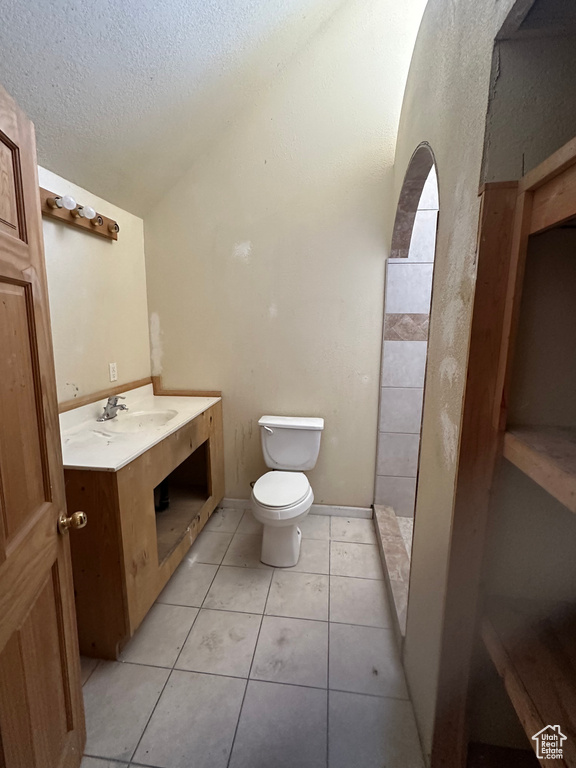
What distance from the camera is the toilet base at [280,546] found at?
6.27ft

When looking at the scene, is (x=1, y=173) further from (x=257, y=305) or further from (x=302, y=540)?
(x=302, y=540)

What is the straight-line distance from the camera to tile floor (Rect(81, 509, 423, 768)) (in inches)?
43.3

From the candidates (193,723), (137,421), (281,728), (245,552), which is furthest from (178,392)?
(281,728)

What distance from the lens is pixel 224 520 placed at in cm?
240

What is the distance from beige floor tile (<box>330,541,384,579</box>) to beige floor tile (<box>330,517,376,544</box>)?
5cm

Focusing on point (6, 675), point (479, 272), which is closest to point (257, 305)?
point (479, 272)

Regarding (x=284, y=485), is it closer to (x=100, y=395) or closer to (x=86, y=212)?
(x=100, y=395)

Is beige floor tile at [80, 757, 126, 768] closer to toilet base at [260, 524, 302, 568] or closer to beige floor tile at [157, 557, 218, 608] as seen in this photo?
beige floor tile at [157, 557, 218, 608]

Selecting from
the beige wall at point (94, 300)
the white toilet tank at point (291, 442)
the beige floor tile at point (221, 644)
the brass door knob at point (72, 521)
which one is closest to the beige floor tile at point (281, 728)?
the beige floor tile at point (221, 644)

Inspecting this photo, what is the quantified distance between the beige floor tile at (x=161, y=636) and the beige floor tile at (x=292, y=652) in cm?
35

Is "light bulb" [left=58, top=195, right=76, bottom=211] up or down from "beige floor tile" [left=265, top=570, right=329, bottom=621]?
up

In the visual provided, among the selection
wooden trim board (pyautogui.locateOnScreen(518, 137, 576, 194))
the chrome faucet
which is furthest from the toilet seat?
wooden trim board (pyautogui.locateOnScreen(518, 137, 576, 194))

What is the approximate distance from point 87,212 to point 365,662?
241cm

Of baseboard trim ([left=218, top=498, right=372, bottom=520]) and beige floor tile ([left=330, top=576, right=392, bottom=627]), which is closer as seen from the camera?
beige floor tile ([left=330, top=576, right=392, bottom=627])
